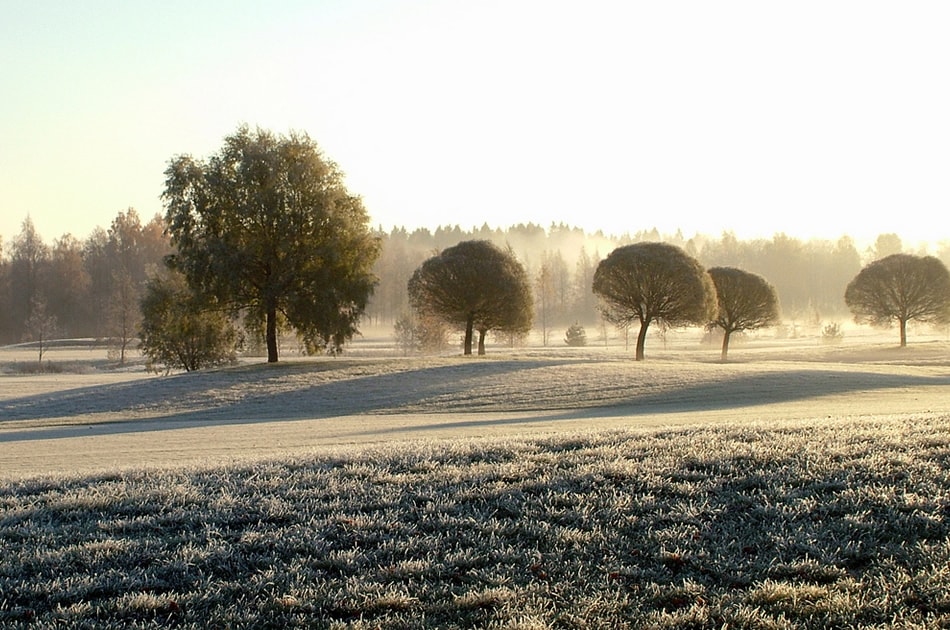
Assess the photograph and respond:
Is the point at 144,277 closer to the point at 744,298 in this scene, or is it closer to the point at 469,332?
the point at 469,332

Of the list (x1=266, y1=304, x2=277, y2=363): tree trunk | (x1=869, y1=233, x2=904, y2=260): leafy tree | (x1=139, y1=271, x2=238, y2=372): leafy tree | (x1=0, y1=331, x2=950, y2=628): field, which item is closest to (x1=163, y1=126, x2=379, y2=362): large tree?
(x1=266, y1=304, x2=277, y2=363): tree trunk

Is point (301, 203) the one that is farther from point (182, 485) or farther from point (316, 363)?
point (182, 485)

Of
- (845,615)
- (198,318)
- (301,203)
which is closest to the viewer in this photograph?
(845,615)

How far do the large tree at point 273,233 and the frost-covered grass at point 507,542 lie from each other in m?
32.3

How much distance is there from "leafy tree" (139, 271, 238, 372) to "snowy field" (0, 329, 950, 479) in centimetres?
579

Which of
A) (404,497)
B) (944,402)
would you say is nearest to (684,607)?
(404,497)

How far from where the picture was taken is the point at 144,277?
125 meters

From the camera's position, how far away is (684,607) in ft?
19.5

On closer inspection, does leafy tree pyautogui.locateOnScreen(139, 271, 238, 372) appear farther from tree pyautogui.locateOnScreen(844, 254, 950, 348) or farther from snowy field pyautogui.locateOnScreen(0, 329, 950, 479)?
tree pyautogui.locateOnScreen(844, 254, 950, 348)

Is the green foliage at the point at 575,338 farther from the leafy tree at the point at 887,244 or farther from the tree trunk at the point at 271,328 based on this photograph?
the leafy tree at the point at 887,244

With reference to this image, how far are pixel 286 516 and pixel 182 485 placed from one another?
200cm

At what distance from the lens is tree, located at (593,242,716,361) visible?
178ft

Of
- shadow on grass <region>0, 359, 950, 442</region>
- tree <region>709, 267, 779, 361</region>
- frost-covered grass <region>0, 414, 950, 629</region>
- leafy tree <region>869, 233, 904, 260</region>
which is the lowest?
shadow on grass <region>0, 359, 950, 442</region>

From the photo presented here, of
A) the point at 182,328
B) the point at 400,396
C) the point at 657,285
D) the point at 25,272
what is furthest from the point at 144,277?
the point at 400,396
